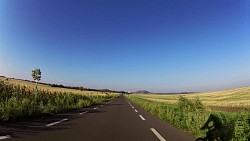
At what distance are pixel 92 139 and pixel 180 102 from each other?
21.1 m

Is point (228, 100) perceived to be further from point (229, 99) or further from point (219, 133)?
point (219, 133)

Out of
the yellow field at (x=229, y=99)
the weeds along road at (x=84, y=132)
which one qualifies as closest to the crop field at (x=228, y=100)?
the yellow field at (x=229, y=99)

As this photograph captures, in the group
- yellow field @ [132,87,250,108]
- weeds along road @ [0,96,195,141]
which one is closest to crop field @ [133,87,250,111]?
yellow field @ [132,87,250,108]

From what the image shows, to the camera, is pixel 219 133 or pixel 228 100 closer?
pixel 219 133

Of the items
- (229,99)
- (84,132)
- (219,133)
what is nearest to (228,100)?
(229,99)

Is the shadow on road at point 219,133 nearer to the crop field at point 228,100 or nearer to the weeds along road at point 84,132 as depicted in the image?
the weeds along road at point 84,132

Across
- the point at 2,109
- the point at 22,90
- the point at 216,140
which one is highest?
the point at 22,90

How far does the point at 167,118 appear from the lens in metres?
13.6

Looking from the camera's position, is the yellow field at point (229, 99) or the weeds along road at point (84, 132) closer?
the weeds along road at point (84, 132)

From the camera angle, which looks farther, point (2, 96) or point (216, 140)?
point (2, 96)

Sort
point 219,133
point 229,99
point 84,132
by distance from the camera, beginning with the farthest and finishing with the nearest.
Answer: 1. point 229,99
2. point 84,132
3. point 219,133

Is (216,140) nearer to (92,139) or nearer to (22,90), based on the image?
(92,139)

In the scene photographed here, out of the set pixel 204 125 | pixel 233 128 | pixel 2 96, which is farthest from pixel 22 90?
pixel 233 128

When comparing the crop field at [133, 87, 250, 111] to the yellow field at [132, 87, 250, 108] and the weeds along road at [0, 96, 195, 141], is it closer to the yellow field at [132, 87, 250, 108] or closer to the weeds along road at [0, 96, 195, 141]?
the yellow field at [132, 87, 250, 108]
